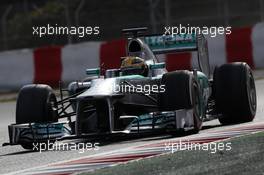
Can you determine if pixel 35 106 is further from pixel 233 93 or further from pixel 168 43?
pixel 168 43

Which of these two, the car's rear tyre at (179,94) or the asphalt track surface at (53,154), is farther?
the car's rear tyre at (179,94)

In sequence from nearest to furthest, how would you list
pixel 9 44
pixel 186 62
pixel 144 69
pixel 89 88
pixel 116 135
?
pixel 116 135 < pixel 89 88 < pixel 144 69 < pixel 186 62 < pixel 9 44

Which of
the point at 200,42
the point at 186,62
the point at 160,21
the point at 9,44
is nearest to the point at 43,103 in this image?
the point at 200,42

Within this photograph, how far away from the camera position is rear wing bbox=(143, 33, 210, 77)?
13.0 m

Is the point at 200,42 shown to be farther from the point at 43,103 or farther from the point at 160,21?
the point at 160,21

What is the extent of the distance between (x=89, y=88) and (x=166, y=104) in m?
1.01

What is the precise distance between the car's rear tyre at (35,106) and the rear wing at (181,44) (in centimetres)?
225

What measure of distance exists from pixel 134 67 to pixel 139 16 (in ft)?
39.0

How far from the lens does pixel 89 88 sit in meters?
11.2

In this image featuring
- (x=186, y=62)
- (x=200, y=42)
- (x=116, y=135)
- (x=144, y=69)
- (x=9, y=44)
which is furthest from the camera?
(x=9, y=44)

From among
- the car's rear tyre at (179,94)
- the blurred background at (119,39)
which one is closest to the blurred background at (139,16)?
the blurred background at (119,39)

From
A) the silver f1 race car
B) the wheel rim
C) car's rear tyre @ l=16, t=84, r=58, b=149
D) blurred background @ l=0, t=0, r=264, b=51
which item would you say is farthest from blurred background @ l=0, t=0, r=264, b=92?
car's rear tyre @ l=16, t=84, r=58, b=149

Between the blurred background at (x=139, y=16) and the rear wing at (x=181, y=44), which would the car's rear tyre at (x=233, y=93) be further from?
the blurred background at (x=139, y=16)

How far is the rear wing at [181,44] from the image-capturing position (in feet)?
42.8
